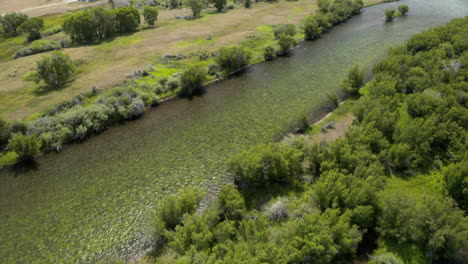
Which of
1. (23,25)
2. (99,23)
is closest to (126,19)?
(99,23)

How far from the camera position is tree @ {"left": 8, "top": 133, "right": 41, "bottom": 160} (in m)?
49.6

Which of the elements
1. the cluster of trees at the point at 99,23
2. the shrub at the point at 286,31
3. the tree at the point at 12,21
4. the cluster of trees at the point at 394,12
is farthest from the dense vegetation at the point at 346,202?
the tree at the point at 12,21

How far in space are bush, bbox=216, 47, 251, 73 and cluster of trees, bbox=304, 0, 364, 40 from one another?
32.9 m

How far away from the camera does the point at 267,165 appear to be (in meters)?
39.9

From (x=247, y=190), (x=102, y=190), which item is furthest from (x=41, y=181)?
(x=247, y=190)

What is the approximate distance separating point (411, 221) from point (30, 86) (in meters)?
89.0

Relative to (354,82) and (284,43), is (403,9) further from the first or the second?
(354,82)

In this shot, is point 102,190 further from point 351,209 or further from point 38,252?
point 351,209

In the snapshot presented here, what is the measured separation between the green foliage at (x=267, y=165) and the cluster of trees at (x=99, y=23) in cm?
9111

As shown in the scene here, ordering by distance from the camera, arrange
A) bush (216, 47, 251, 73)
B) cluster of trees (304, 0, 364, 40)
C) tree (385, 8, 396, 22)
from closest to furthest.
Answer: bush (216, 47, 251, 73) < cluster of trees (304, 0, 364, 40) < tree (385, 8, 396, 22)

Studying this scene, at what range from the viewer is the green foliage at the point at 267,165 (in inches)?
1549

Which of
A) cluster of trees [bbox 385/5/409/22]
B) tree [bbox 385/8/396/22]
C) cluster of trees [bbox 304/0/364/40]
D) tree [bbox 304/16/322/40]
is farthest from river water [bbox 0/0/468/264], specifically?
cluster of trees [bbox 385/5/409/22]

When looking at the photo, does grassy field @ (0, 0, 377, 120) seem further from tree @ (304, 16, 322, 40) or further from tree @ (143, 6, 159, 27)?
tree @ (143, 6, 159, 27)

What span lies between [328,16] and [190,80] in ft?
229
